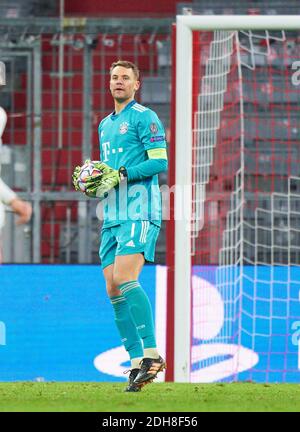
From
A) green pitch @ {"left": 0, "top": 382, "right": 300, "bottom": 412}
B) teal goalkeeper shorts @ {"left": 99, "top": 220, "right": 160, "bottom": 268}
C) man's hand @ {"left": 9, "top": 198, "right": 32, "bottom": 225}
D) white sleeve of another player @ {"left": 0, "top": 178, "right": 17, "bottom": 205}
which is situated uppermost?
white sleeve of another player @ {"left": 0, "top": 178, "right": 17, "bottom": 205}

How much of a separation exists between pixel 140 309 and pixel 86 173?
0.78m

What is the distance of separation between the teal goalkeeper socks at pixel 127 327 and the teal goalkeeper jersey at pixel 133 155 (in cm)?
43

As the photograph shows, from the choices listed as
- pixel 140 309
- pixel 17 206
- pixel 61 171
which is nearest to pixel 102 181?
pixel 140 309

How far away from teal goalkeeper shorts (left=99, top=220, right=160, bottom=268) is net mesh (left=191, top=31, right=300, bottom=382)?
7.94 ft

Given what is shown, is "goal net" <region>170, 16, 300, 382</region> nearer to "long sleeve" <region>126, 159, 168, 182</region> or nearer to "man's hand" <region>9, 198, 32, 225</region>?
"long sleeve" <region>126, 159, 168, 182</region>

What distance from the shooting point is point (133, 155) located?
19.9ft

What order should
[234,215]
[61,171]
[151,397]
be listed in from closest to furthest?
[151,397] < [234,215] < [61,171]

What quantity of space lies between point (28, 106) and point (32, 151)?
672 millimetres

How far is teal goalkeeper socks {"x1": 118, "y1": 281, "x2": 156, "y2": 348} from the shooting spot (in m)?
5.95

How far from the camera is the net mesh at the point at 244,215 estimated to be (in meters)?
8.74

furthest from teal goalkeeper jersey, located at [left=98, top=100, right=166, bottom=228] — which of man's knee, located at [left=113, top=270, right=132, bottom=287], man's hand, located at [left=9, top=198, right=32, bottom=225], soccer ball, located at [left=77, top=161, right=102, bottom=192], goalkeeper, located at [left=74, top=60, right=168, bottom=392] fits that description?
man's hand, located at [left=9, top=198, right=32, bottom=225]

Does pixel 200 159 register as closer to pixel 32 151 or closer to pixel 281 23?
pixel 281 23

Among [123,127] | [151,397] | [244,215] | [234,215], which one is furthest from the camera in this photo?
[244,215]

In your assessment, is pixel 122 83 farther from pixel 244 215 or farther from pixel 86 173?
pixel 244 215
